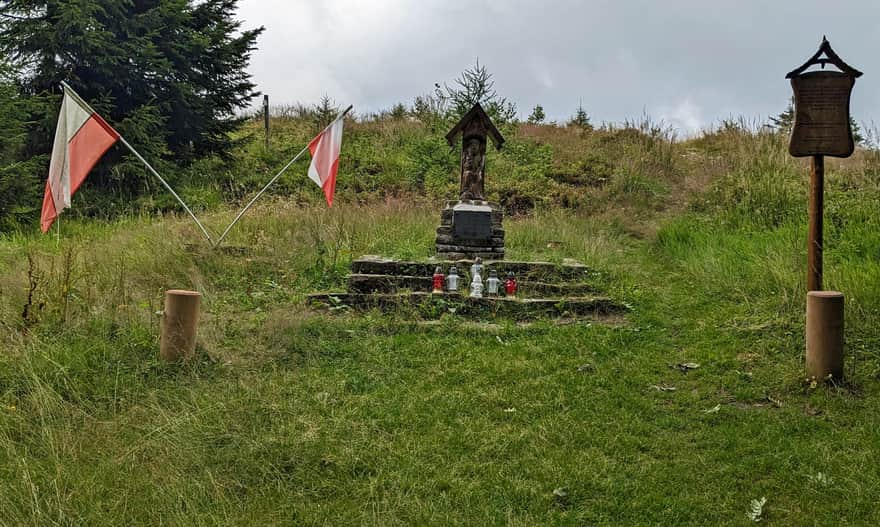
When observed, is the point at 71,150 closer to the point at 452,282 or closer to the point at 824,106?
the point at 452,282

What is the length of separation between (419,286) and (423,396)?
315 cm

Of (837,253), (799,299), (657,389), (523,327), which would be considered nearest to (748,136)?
(837,253)

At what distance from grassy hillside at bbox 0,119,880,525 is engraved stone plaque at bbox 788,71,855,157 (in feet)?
5.13

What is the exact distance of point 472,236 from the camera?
30.2ft

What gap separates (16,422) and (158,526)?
161cm

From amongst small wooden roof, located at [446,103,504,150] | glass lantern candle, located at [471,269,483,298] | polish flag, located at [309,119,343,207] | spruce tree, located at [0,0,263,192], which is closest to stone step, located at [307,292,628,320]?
glass lantern candle, located at [471,269,483,298]

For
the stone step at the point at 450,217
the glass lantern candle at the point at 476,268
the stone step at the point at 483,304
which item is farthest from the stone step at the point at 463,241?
the stone step at the point at 483,304

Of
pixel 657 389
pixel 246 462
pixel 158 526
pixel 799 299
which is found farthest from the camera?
pixel 799 299

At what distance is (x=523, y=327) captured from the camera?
265 inches

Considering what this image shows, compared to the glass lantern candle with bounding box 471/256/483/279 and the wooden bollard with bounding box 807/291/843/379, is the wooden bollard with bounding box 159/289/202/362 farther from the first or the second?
the wooden bollard with bounding box 807/291/843/379

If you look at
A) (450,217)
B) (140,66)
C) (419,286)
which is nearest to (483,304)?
(419,286)

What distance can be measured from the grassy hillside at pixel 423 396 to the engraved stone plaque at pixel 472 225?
652 mm

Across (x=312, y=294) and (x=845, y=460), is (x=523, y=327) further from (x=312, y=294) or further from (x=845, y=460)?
(x=845, y=460)

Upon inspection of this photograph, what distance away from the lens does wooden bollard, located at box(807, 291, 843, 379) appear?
479 cm
